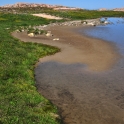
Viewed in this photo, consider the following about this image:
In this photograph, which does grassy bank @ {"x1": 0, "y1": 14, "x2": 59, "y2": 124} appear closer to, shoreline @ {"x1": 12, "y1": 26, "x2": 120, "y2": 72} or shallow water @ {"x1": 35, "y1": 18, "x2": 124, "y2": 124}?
shallow water @ {"x1": 35, "y1": 18, "x2": 124, "y2": 124}

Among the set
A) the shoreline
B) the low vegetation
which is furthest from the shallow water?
the shoreline

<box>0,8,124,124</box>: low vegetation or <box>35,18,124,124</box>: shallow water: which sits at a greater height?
<box>0,8,124,124</box>: low vegetation

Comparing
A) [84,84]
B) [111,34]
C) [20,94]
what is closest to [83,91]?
[84,84]

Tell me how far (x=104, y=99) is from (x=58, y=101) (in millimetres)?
3557

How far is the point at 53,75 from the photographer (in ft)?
86.6

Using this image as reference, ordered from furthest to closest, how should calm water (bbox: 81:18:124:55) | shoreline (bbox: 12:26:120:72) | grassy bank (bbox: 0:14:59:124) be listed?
calm water (bbox: 81:18:124:55)
shoreline (bbox: 12:26:120:72)
grassy bank (bbox: 0:14:59:124)

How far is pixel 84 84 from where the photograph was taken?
2328 cm

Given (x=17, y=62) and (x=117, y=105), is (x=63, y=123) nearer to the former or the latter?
(x=117, y=105)

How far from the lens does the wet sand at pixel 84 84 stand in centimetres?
1747

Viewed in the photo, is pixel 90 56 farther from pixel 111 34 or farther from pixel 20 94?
pixel 111 34

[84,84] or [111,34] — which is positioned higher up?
[84,84]

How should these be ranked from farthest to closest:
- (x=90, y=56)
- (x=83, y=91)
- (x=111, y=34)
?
(x=111, y=34) → (x=90, y=56) → (x=83, y=91)

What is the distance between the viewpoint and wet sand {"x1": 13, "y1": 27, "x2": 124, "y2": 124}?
17.5 m

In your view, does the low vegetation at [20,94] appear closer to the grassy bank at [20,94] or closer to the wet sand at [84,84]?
the grassy bank at [20,94]
